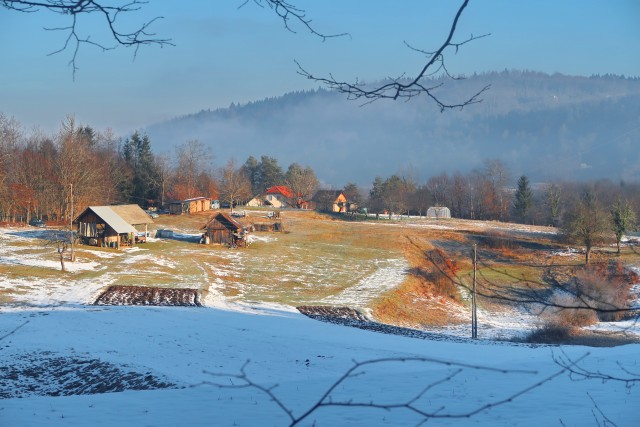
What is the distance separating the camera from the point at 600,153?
162 meters

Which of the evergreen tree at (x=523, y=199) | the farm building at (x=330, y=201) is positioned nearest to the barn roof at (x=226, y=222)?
the farm building at (x=330, y=201)

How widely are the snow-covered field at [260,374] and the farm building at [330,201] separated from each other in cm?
7716

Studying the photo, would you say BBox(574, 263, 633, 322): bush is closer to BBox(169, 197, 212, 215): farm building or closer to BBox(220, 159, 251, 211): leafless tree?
BBox(169, 197, 212, 215): farm building

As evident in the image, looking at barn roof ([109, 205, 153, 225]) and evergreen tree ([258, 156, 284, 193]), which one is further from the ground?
evergreen tree ([258, 156, 284, 193])

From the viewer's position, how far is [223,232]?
54812 mm

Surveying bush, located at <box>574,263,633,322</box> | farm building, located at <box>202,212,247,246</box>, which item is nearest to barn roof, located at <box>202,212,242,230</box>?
farm building, located at <box>202,212,247,246</box>

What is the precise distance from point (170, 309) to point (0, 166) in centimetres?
3766

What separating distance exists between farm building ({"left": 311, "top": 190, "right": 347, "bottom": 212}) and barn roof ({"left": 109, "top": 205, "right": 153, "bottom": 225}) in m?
49.9

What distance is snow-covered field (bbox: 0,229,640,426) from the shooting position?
9914 millimetres

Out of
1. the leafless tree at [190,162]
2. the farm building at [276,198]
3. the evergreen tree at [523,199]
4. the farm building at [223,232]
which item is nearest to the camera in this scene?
the farm building at [223,232]

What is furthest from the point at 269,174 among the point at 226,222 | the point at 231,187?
the point at 226,222

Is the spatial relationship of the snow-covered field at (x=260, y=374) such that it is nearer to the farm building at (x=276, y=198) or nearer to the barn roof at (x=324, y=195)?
the barn roof at (x=324, y=195)

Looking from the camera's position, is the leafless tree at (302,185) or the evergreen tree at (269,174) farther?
the evergreen tree at (269,174)

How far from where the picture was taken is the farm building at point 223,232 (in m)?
54.2
